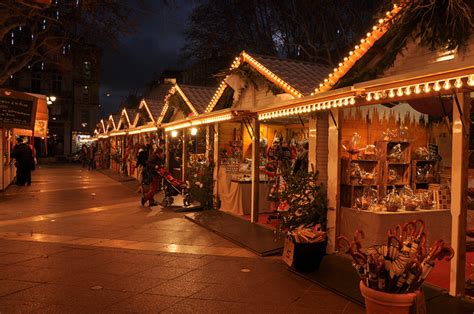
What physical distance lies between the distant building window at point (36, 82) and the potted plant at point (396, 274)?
53.0 meters

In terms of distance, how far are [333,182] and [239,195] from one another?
3.99 m

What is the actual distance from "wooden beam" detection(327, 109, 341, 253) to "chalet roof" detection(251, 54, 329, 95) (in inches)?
49.9

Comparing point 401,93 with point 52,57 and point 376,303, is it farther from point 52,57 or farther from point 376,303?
point 52,57

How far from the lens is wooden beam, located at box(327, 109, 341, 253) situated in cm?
707

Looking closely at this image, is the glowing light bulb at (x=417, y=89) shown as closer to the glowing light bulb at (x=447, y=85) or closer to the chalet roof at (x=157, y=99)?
the glowing light bulb at (x=447, y=85)

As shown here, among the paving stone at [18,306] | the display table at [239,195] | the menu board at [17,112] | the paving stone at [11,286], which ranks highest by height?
the menu board at [17,112]

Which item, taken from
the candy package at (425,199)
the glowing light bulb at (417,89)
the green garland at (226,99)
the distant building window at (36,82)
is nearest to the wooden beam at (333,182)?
the candy package at (425,199)

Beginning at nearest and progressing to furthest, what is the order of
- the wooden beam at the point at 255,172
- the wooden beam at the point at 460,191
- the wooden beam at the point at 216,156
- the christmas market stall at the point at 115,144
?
the wooden beam at the point at 460,191 < the wooden beam at the point at 255,172 < the wooden beam at the point at 216,156 < the christmas market stall at the point at 115,144

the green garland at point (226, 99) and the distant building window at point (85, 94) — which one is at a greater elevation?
the distant building window at point (85, 94)

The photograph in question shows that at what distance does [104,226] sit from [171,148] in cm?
767

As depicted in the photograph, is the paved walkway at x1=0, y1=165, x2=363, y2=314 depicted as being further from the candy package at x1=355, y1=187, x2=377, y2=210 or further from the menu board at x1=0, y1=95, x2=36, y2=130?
the menu board at x1=0, y1=95, x2=36, y2=130

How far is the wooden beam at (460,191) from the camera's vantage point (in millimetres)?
4977

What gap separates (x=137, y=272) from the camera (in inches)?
245

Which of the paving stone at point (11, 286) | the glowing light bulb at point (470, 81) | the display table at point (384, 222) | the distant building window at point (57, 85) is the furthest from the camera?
the distant building window at point (57, 85)
